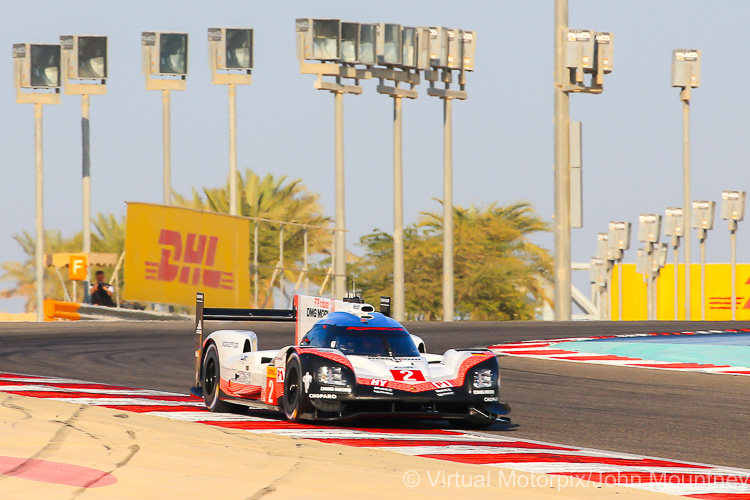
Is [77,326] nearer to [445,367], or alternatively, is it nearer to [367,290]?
[445,367]

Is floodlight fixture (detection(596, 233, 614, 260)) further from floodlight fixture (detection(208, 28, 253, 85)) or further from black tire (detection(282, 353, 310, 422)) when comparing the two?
black tire (detection(282, 353, 310, 422))

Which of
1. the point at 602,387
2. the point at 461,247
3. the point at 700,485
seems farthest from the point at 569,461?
the point at 461,247

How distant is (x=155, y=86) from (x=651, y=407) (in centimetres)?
3244

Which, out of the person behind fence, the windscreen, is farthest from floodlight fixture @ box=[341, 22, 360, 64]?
the windscreen

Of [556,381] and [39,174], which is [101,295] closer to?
[39,174]

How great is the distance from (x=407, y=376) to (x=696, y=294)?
216 ft

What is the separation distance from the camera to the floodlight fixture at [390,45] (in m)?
45.2

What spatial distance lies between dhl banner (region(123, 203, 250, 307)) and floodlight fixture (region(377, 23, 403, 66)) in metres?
13.4

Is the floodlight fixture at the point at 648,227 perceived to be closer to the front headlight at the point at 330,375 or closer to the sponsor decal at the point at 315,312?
the sponsor decal at the point at 315,312

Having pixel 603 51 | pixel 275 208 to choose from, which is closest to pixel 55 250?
pixel 275 208

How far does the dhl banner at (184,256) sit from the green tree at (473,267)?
3090cm

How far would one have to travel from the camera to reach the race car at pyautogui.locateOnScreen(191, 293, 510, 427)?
433 inches

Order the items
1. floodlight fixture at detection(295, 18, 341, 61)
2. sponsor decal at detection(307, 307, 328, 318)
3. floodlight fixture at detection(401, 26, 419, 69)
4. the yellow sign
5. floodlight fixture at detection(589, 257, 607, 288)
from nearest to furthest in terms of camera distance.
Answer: sponsor decal at detection(307, 307, 328, 318), the yellow sign, floodlight fixture at detection(295, 18, 341, 61), floodlight fixture at detection(401, 26, 419, 69), floodlight fixture at detection(589, 257, 607, 288)

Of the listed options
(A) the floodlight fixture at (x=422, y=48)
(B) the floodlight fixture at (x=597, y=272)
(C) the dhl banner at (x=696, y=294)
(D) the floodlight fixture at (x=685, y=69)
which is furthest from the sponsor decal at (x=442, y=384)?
(C) the dhl banner at (x=696, y=294)
